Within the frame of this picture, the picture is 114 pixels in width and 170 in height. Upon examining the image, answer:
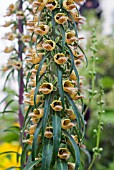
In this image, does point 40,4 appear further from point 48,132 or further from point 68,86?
point 48,132

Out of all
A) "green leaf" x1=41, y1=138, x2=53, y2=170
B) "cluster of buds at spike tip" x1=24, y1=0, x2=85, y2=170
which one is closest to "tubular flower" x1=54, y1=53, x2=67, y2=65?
"cluster of buds at spike tip" x1=24, y1=0, x2=85, y2=170

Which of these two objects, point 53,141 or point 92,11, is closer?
point 53,141

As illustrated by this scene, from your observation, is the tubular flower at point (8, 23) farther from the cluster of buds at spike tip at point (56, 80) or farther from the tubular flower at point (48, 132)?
the tubular flower at point (48, 132)

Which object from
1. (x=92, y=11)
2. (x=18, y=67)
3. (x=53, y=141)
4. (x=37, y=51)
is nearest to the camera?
(x=53, y=141)

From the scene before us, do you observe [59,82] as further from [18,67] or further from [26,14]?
[26,14]

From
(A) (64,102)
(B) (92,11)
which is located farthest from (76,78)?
(B) (92,11)

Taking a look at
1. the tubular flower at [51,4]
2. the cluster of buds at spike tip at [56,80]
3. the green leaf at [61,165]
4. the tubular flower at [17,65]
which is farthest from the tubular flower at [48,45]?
the tubular flower at [17,65]
